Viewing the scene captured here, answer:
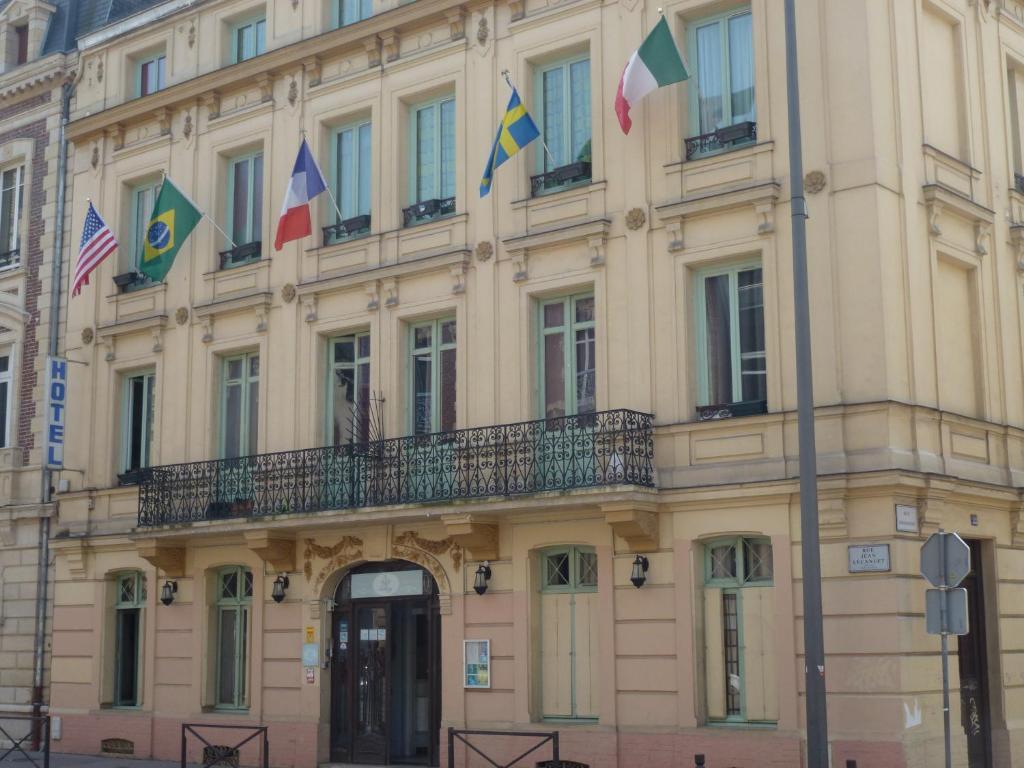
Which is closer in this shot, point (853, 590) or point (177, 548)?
point (853, 590)

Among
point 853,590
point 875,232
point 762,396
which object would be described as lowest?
point 853,590

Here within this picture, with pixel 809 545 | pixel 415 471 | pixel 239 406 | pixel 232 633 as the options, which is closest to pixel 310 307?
pixel 239 406

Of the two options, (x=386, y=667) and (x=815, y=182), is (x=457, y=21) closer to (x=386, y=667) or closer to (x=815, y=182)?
(x=815, y=182)

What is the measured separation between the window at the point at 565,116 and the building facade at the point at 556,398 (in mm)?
57

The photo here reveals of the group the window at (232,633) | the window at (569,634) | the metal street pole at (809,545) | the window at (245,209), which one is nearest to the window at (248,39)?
the window at (245,209)

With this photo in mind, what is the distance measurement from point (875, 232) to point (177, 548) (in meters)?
12.6

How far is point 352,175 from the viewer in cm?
2300

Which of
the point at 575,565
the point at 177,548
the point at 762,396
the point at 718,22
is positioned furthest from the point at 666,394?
the point at 177,548

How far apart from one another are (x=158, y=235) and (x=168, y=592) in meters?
6.01

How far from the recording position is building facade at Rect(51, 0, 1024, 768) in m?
17.5

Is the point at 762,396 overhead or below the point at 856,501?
overhead

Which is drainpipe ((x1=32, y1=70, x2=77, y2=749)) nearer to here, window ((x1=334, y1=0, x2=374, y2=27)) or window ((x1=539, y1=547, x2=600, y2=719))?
window ((x1=334, y1=0, x2=374, y2=27))

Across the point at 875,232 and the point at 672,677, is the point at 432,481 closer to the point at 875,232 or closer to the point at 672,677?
the point at 672,677

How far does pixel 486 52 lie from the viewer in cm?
2128
